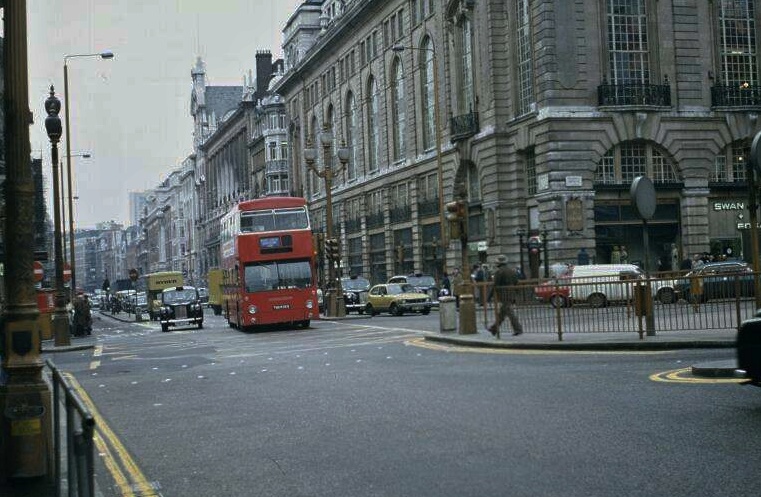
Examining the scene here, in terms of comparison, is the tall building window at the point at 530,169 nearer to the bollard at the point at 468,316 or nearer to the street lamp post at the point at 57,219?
the street lamp post at the point at 57,219

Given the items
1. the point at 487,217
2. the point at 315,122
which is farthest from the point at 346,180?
the point at 487,217

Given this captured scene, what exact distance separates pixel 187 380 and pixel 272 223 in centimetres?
1781

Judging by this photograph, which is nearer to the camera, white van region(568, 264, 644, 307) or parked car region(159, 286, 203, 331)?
white van region(568, 264, 644, 307)

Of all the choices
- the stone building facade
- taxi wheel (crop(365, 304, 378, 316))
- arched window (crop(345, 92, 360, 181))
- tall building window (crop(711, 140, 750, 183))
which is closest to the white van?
the stone building facade

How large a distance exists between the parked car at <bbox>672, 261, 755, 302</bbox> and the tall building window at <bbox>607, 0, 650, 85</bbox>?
2725cm

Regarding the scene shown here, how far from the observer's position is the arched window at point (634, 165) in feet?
148

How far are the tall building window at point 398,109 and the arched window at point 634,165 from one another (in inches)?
861

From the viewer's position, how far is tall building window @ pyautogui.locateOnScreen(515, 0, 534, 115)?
46.9 m

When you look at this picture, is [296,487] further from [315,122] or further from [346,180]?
[315,122]

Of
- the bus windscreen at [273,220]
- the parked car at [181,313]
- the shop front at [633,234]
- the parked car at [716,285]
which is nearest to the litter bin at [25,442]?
the parked car at [716,285]

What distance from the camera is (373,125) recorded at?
237 ft

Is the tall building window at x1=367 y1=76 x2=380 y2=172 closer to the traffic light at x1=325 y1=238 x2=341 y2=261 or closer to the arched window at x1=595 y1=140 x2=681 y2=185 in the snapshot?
the traffic light at x1=325 y1=238 x2=341 y2=261

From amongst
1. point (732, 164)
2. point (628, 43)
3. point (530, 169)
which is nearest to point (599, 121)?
point (628, 43)

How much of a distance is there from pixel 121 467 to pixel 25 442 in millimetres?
1598
